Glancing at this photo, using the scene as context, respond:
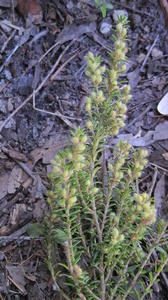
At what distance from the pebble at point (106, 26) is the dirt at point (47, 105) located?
2 centimetres

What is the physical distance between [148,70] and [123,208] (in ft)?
5.61

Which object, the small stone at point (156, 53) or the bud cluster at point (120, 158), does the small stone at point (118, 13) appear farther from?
the bud cluster at point (120, 158)

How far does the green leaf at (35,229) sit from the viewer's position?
237cm

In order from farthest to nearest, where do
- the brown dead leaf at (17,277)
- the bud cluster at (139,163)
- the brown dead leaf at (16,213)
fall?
the brown dead leaf at (16,213), the brown dead leaf at (17,277), the bud cluster at (139,163)

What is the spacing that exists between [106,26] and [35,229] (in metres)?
2.13

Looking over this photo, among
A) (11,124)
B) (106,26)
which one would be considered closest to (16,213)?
(11,124)

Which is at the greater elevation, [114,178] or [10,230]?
[114,178]

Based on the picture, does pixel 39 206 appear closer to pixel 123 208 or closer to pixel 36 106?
pixel 123 208

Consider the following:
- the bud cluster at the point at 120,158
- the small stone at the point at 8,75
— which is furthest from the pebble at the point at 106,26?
the bud cluster at the point at 120,158

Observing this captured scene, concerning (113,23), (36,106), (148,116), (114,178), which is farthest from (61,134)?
(113,23)

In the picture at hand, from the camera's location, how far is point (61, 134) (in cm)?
292

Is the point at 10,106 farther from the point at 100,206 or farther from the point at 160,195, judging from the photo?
the point at 160,195

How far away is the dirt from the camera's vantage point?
7.91 feet

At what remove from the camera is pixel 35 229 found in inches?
94.0
